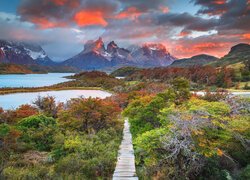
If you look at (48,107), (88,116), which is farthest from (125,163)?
(48,107)

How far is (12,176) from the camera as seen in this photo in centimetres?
984

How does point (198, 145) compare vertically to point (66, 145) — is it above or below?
above

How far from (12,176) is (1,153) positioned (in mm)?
3311

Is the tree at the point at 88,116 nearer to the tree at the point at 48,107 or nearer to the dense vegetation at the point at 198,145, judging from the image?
the dense vegetation at the point at 198,145

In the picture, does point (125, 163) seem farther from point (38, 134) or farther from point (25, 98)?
Answer: point (25, 98)

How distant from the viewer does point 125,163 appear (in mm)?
12227

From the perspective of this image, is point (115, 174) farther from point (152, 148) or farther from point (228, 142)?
point (228, 142)

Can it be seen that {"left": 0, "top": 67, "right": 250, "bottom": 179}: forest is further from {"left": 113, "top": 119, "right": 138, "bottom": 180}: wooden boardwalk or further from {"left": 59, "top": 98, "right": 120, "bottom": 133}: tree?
{"left": 113, "top": 119, "right": 138, "bottom": 180}: wooden boardwalk

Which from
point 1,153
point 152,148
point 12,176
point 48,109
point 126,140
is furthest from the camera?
point 48,109

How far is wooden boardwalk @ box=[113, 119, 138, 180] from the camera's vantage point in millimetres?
10708

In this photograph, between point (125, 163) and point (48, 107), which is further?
point (48, 107)

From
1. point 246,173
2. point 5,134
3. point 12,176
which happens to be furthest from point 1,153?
point 246,173

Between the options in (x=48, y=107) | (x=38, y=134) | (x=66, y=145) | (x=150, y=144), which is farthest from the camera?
(x=48, y=107)

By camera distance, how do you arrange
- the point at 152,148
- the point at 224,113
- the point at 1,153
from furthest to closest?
the point at 1,153 → the point at 224,113 → the point at 152,148
